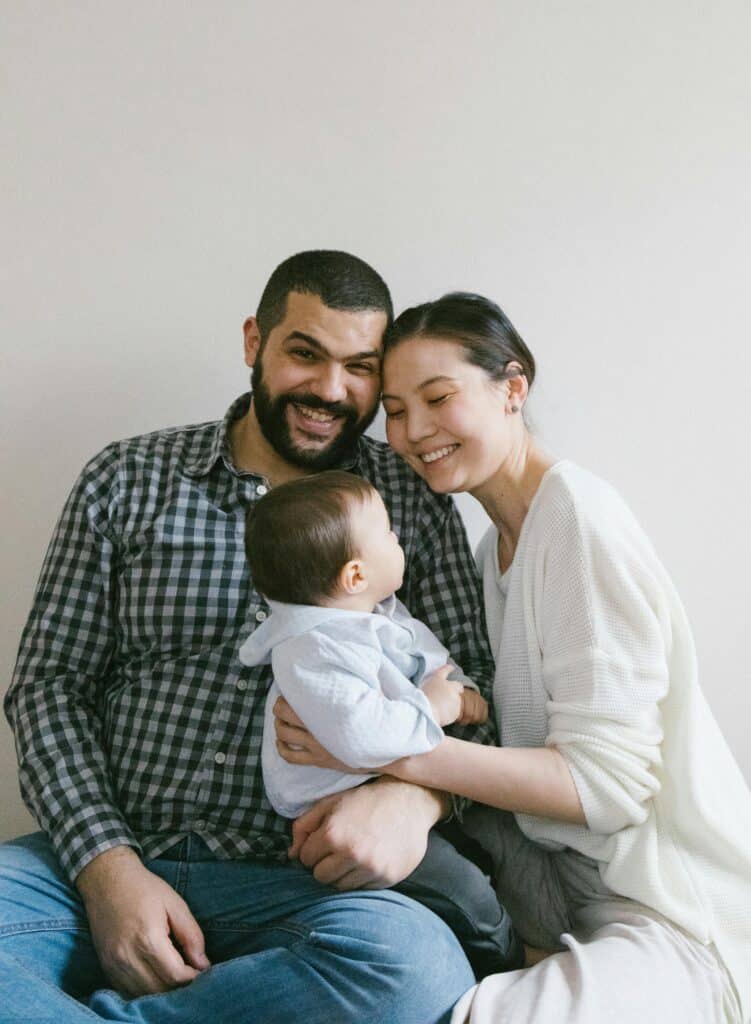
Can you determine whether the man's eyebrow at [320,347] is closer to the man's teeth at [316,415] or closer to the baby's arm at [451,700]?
the man's teeth at [316,415]

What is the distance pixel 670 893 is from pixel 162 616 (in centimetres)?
90

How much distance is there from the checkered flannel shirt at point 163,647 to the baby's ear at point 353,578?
0.28 m

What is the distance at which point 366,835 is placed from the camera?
131 cm

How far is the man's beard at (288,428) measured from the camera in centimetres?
166

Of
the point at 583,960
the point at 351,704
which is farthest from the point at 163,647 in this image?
the point at 583,960

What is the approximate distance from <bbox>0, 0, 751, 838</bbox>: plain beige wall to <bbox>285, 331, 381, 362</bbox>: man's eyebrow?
1.07 ft

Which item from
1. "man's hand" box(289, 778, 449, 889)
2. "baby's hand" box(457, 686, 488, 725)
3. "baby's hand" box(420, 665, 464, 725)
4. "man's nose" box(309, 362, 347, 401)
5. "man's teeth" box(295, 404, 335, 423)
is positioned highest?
"man's nose" box(309, 362, 347, 401)

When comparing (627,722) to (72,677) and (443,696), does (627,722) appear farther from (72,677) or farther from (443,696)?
(72,677)

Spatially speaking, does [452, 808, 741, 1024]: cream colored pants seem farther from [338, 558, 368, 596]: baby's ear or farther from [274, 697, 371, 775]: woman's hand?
[338, 558, 368, 596]: baby's ear

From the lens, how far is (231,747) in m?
1.51

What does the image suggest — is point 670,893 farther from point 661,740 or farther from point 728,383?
point 728,383

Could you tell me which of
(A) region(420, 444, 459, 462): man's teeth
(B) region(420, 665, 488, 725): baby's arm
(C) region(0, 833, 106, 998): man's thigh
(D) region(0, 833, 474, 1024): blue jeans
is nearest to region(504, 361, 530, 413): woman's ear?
(A) region(420, 444, 459, 462): man's teeth

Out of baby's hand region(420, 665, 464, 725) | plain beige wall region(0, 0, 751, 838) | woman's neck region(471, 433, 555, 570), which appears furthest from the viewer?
plain beige wall region(0, 0, 751, 838)

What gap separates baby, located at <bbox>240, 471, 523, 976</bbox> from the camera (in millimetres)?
1266
